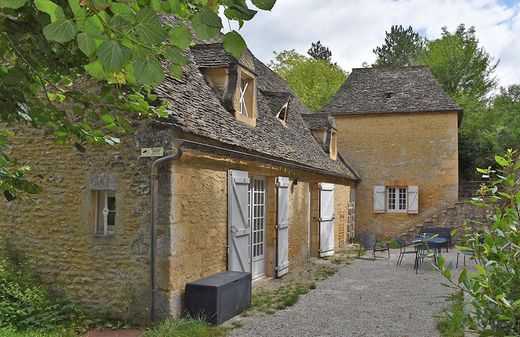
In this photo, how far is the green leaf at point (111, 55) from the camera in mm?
1690

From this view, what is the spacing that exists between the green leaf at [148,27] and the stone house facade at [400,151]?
1668cm

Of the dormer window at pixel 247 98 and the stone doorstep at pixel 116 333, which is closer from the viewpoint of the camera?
the stone doorstep at pixel 116 333

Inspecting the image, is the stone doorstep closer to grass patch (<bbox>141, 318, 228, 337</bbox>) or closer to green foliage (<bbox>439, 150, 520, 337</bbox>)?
grass patch (<bbox>141, 318, 228, 337</bbox>)

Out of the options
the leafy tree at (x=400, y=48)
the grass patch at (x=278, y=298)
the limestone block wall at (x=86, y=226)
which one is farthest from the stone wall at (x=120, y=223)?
the leafy tree at (x=400, y=48)

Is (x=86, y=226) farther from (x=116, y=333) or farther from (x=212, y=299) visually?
(x=212, y=299)

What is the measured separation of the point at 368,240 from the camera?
1830cm

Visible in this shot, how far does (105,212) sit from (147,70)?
5.84 m

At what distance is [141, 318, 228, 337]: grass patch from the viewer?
6.12 metres

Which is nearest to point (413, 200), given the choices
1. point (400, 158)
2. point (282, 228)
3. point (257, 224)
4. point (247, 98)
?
point (400, 158)

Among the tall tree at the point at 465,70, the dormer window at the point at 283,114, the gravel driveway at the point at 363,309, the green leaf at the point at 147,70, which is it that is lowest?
the gravel driveway at the point at 363,309

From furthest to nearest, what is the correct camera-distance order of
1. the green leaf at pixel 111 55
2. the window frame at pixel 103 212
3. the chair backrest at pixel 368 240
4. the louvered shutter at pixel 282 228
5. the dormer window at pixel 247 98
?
the chair backrest at pixel 368 240
the louvered shutter at pixel 282 228
the dormer window at pixel 247 98
the window frame at pixel 103 212
the green leaf at pixel 111 55

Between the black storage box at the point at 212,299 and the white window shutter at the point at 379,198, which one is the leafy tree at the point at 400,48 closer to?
the white window shutter at the point at 379,198

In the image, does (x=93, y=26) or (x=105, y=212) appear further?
(x=105, y=212)

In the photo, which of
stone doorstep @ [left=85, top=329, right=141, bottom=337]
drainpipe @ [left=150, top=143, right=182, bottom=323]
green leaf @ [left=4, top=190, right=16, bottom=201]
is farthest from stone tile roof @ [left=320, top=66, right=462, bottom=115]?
green leaf @ [left=4, top=190, right=16, bottom=201]
